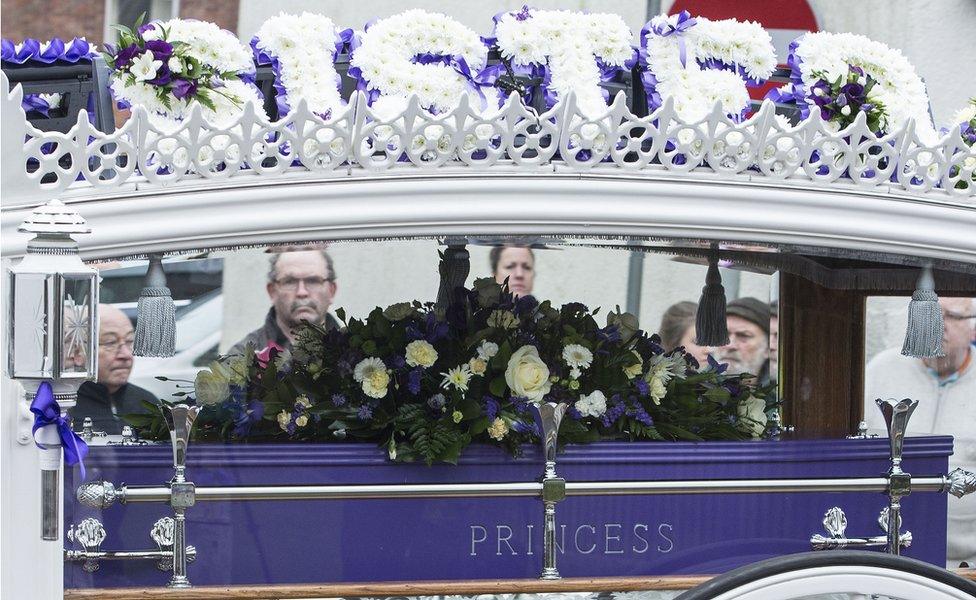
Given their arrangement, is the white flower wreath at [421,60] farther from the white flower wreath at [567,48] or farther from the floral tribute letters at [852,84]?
the floral tribute letters at [852,84]

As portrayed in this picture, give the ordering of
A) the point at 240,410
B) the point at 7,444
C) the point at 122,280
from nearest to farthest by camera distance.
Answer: the point at 7,444, the point at 122,280, the point at 240,410

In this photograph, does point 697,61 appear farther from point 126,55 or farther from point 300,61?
point 126,55

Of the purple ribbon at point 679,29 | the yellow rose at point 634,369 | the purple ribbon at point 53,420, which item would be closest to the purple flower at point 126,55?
the purple ribbon at point 53,420

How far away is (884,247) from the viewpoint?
2.24 meters

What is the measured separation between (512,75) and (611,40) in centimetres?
18

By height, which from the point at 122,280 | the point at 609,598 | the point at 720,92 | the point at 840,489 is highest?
the point at 720,92

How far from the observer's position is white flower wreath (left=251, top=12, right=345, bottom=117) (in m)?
2.23

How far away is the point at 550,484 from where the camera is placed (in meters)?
2.28

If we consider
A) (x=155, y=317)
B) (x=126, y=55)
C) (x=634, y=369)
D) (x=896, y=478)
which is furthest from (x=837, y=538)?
(x=126, y=55)

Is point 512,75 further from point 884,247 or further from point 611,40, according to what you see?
point 884,247

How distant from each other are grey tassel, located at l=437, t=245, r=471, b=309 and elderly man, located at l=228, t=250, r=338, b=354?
20 centimetres

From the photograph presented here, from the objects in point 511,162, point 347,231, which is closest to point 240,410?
point 347,231

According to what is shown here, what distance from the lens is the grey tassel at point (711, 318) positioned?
2816 millimetres

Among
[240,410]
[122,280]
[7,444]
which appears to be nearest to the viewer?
[7,444]
